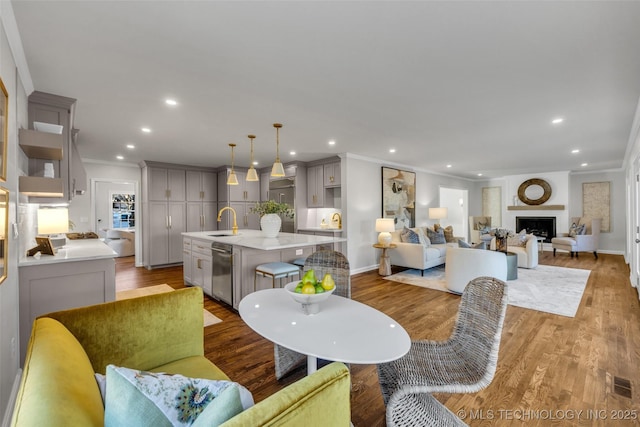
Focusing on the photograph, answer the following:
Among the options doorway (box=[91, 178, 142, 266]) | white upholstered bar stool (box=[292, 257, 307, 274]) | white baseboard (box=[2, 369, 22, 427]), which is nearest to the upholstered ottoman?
white upholstered bar stool (box=[292, 257, 307, 274])

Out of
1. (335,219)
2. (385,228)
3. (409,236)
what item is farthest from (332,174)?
(409,236)

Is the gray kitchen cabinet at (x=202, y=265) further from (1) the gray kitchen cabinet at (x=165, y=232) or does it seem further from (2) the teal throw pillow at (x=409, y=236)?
(2) the teal throw pillow at (x=409, y=236)

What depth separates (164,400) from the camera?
800 mm

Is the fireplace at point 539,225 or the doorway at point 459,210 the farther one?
the doorway at point 459,210

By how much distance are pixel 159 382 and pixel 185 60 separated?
2173 mm

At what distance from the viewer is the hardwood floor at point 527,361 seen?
1.84 m

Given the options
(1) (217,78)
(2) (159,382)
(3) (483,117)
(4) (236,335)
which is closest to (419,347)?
(2) (159,382)

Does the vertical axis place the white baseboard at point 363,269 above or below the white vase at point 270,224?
below

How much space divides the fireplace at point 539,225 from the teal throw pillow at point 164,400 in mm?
10538

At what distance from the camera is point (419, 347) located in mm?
1724

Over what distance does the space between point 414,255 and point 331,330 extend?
4.48 metres

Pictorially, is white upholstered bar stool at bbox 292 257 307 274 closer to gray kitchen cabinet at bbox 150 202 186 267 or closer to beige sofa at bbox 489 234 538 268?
gray kitchen cabinet at bbox 150 202 186 267

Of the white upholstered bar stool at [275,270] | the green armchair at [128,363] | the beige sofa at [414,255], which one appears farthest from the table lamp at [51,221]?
the beige sofa at [414,255]

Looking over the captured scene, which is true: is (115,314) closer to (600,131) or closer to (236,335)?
(236,335)
